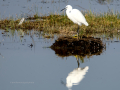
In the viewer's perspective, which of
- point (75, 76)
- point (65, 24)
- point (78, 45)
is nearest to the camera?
point (75, 76)

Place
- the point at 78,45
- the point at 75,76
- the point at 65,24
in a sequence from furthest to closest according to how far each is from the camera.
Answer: the point at 65,24 → the point at 78,45 → the point at 75,76

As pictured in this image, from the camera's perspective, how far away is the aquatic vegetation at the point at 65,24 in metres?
13.3

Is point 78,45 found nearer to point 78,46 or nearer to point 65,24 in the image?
point 78,46

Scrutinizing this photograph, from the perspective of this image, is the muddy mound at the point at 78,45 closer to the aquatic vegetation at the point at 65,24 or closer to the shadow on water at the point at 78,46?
the shadow on water at the point at 78,46

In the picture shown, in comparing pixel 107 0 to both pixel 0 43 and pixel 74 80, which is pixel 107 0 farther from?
pixel 74 80

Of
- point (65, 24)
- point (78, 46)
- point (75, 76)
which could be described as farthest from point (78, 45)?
point (65, 24)

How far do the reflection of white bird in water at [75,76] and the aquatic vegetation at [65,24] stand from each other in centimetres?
580

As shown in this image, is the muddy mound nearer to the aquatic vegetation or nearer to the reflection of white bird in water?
the reflection of white bird in water

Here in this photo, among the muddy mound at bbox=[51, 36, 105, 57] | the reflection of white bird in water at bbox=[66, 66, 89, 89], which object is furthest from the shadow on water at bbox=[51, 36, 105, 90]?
the reflection of white bird in water at bbox=[66, 66, 89, 89]

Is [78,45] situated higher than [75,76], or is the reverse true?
[78,45]

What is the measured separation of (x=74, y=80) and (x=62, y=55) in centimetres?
227

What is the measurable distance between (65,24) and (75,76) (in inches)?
328

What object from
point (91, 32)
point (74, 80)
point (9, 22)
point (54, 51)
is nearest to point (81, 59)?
point (54, 51)

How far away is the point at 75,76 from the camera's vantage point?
654 cm
